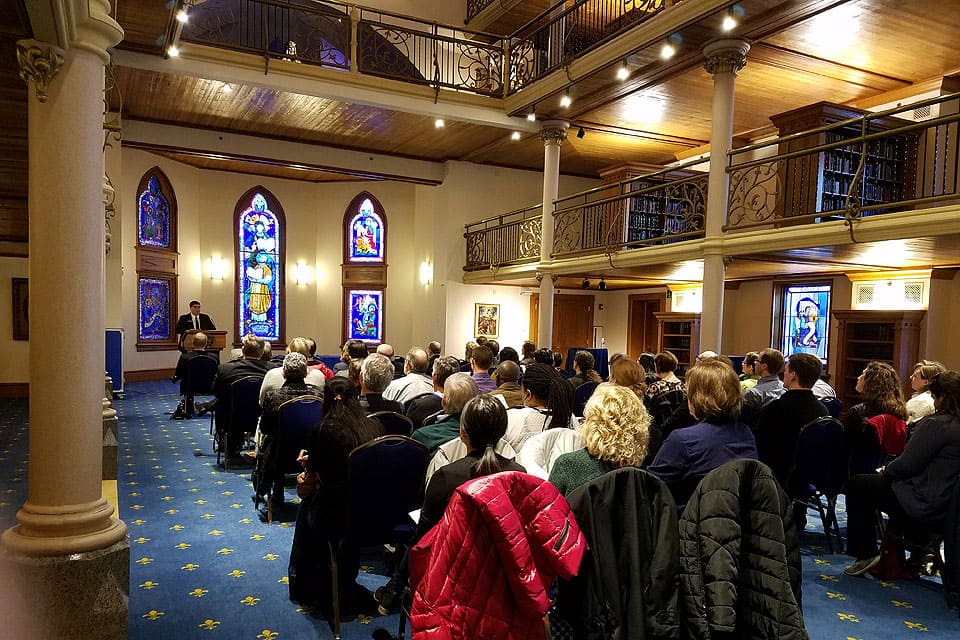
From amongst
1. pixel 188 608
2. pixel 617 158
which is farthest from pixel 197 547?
pixel 617 158

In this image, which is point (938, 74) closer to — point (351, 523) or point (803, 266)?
point (803, 266)

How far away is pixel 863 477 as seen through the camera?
427 cm

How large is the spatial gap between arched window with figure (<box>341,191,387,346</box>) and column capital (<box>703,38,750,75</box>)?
34.5ft

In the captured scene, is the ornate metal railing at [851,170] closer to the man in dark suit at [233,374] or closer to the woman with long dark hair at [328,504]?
the man in dark suit at [233,374]

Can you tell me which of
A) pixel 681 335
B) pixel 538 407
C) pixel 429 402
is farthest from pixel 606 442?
pixel 681 335

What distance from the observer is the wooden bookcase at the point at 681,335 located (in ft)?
41.0

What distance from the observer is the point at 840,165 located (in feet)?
26.5

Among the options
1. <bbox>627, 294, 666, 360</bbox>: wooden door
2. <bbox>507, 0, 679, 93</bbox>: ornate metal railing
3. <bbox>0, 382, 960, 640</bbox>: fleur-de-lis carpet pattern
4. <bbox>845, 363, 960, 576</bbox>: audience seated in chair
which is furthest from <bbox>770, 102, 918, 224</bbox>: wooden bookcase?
<bbox>627, 294, 666, 360</bbox>: wooden door

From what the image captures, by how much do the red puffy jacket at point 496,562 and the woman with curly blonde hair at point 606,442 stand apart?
0.59 meters

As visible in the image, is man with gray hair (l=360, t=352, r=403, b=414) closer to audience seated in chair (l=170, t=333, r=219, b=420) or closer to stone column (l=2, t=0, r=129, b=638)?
stone column (l=2, t=0, r=129, b=638)

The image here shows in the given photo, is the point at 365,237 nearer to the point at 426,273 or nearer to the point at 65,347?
the point at 426,273

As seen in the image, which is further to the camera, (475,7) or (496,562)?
(475,7)

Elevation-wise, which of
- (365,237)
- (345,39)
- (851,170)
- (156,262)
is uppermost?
(345,39)

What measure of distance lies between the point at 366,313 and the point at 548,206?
7.15 m
